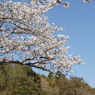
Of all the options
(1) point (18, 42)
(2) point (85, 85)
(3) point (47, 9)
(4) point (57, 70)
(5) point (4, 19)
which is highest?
(3) point (47, 9)

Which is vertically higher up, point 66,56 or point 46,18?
point 46,18

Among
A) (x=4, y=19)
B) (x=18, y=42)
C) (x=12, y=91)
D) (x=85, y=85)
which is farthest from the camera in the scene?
(x=85, y=85)

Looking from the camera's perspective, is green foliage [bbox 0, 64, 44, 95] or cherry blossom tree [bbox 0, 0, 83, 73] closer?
cherry blossom tree [bbox 0, 0, 83, 73]

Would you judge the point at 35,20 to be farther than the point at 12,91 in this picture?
No

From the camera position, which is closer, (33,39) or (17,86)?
(33,39)

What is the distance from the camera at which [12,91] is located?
3378 cm

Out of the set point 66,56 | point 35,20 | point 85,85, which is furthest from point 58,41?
point 85,85

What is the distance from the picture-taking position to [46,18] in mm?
16234

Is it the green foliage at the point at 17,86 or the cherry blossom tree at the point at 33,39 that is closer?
the cherry blossom tree at the point at 33,39

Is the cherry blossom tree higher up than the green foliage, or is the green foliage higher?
the cherry blossom tree

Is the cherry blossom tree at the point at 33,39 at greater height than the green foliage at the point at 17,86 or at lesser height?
greater

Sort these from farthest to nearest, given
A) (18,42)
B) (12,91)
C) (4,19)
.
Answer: (12,91)
(18,42)
(4,19)

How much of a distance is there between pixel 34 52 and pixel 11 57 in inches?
69.1

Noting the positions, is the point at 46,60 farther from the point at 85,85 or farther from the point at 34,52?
the point at 85,85
